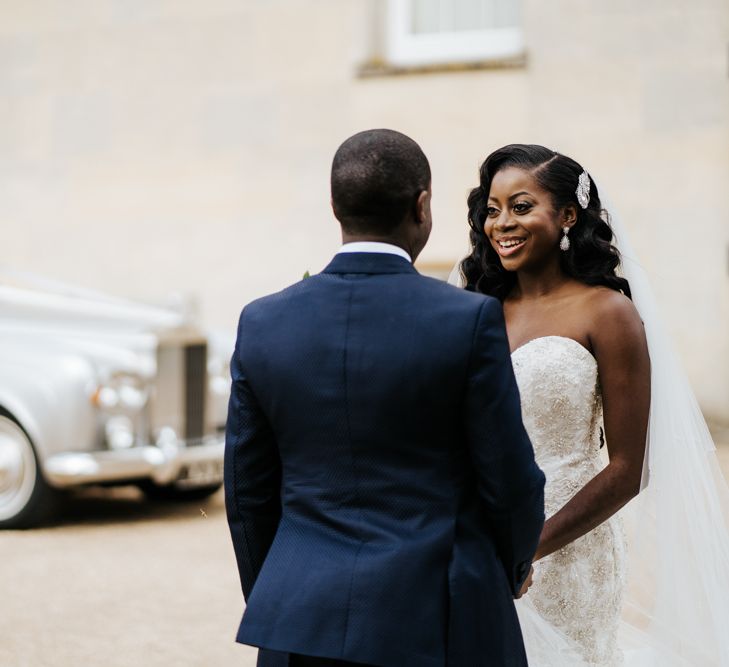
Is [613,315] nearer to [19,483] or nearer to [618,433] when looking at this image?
[618,433]

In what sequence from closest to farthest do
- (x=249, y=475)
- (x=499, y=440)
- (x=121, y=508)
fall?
(x=499, y=440) → (x=249, y=475) → (x=121, y=508)

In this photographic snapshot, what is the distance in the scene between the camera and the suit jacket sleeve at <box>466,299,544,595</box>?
7.11 ft

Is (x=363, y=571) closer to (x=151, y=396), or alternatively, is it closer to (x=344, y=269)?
(x=344, y=269)

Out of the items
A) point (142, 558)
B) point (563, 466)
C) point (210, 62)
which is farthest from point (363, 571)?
point (210, 62)

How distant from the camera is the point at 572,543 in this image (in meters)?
3.10

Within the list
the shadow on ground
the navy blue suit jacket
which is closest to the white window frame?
the shadow on ground

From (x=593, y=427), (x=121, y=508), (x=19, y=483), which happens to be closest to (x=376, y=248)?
(x=593, y=427)

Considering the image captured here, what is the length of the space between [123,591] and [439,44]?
21.3 feet

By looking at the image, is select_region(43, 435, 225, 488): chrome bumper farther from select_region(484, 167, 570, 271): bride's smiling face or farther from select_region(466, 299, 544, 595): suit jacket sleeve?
select_region(466, 299, 544, 595): suit jacket sleeve

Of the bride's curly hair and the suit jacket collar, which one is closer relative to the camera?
the suit jacket collar

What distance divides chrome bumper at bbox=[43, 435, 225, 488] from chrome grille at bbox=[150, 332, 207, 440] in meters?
0.14

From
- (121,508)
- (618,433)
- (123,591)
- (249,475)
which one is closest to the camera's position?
(249,475)

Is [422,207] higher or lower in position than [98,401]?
higher

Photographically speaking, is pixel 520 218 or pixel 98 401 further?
pixel 98 401
